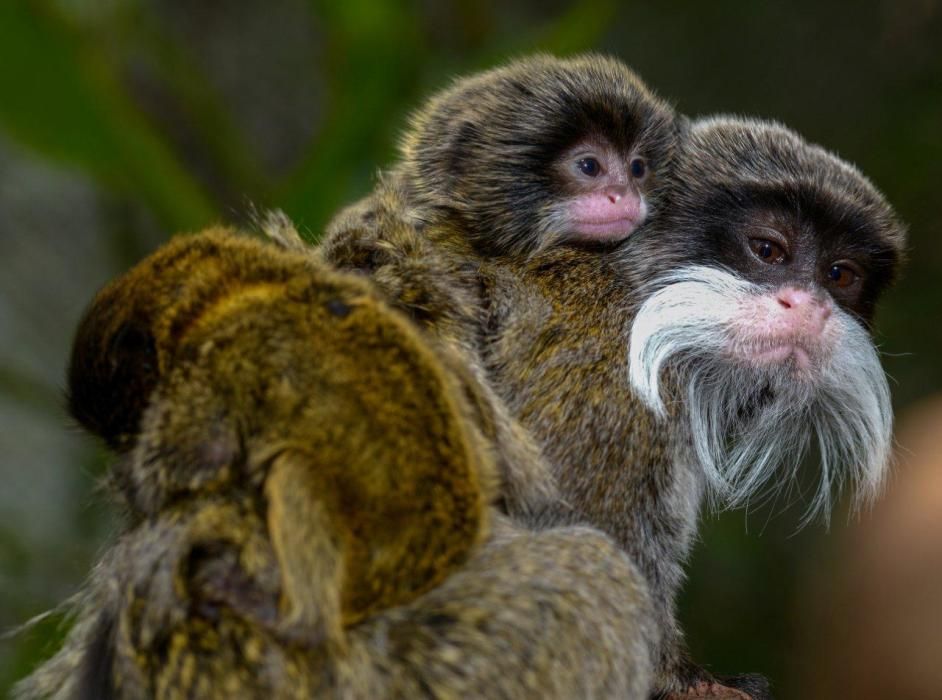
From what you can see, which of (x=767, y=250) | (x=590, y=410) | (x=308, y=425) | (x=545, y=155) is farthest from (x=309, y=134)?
(x=308, y=425)

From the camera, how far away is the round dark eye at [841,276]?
272 cm

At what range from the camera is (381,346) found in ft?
6.24

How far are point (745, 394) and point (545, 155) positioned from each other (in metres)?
0.71

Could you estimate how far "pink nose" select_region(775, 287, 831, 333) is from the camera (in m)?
2.62

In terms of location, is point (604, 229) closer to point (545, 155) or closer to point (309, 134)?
point (545, 155)

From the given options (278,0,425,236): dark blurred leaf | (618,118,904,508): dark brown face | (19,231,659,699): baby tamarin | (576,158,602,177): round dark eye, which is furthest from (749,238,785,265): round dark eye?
(278,0,425,236): dark blurred leaf

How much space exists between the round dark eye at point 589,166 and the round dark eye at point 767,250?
377 millimetres

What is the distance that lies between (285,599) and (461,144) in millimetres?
1309

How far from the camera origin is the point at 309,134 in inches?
283

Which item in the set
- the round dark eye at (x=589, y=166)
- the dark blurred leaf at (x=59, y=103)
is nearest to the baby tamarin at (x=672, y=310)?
the round dark eye at (x=589, y=166)

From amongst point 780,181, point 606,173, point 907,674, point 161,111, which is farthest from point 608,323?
point 161,111

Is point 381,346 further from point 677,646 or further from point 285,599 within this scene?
point 677,646

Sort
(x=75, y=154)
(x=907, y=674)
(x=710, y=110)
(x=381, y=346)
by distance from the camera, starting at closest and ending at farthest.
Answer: (x=381, y=346)
(x=907, y=674)
(x=75, y=154)
(x=710, y=110)

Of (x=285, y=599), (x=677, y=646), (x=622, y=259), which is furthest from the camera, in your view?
(x=622, y=259)
